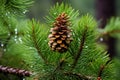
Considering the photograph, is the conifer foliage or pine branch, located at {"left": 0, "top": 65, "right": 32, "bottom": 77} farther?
pine branch, located at {"left": 0, "top": 65, "right": 32, "bottom": 77}

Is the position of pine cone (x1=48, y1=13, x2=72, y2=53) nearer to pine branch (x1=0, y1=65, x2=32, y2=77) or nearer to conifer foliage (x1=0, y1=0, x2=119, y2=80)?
conifer foliage (x1=0, y1=0, x2=119, y2=80)

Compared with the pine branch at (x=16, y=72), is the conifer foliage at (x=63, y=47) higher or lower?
higher

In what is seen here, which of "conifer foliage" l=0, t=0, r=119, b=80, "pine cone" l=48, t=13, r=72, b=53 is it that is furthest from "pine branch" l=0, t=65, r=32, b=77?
"pine cone" l=48, t=13, r=72, b=53

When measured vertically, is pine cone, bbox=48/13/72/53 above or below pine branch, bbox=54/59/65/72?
above

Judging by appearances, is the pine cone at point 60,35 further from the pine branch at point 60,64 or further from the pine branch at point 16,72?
the pine branch at point 16,72

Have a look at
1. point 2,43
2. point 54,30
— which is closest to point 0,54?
point 2,43

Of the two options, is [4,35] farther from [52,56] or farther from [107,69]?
[107,69]

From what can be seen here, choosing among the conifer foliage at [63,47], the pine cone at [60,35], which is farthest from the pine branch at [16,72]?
the pine cone at [60,35]

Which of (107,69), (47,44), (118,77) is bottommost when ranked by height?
(118,77)

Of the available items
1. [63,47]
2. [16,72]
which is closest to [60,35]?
[63,47]
